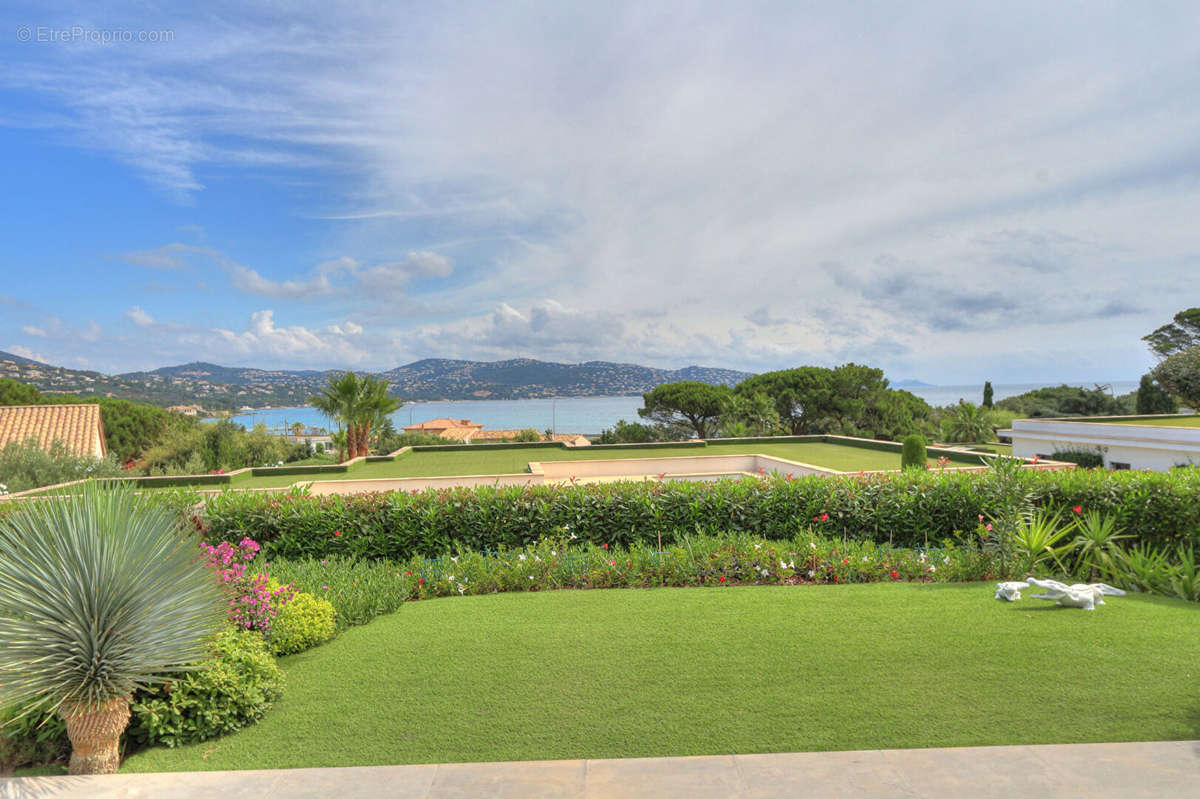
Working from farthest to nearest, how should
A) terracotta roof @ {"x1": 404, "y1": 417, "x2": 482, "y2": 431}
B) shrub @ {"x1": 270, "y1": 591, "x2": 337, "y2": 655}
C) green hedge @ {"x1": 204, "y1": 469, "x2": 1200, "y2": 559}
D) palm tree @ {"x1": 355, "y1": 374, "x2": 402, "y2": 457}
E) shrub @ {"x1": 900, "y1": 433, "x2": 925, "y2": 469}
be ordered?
terracotta roof @ {"x1": 404, "y1": 417, "x2": 482, "y2": 431}
palm tree @ {"x1": 355, "y1": 374, "x2": 402, "y2": 457}
shrub @ {"x1": 900, "y1": 433, "x2": 925, "y2": 469}
green hedge @ {"x1": 204, "y1": 469, "x2": 1200, "y2": 559}
shrub @ {"x1": 270, "y1": 591, "x2": 337, "y2": 655}

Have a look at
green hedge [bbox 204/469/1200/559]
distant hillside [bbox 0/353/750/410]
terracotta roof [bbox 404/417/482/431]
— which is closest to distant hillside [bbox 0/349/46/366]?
distant hillside [bbox 0/353/750/410]

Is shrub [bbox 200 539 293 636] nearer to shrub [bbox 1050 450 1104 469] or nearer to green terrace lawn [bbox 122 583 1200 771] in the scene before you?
green terrace lawn [bbox 122 583 1200 771]

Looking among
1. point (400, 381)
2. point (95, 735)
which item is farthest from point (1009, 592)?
point (400, 381)

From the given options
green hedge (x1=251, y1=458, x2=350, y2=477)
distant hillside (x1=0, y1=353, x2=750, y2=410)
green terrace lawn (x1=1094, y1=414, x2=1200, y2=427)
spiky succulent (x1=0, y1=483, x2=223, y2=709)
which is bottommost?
green hedge (x1=251, y1=458, x2=350, y2=477)

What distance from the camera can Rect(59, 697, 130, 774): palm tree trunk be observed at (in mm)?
3012

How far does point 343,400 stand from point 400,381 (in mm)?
48213

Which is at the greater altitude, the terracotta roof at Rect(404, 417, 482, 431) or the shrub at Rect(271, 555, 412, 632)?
the shrub at Rect(271, 555, 412, 632)

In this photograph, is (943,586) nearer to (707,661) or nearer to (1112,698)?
(1112,698)

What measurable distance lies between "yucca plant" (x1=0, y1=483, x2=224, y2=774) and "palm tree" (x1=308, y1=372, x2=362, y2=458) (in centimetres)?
1979

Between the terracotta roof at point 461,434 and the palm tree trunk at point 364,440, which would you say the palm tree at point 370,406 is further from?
the terracotta roof at point 461,434

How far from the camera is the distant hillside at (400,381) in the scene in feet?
177

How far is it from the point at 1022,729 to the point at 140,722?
4444 mm

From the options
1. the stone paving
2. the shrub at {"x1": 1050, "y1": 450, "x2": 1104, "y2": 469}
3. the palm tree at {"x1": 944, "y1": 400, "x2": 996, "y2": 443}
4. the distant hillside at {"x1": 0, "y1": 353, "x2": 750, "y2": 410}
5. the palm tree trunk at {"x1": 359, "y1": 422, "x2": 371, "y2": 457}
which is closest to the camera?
the stone paving

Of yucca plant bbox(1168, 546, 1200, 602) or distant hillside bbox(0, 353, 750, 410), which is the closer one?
yucca plant bbox(1168, 546, 1200, 602)
